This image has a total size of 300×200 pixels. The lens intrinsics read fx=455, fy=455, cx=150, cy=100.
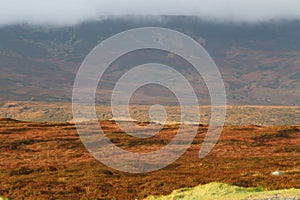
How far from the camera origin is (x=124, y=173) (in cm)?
4159

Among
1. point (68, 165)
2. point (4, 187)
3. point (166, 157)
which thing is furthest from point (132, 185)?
point (166, 157)

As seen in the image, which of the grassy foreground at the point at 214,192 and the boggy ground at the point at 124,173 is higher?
the grassy foreground at the point at 214,192

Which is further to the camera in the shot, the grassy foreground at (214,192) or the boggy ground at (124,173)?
the boggy ground at (124,173)

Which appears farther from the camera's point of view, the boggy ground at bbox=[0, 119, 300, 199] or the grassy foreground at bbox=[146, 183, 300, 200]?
the boggy ground at bbox=[0, 119, 300, 199]

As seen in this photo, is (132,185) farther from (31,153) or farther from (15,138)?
(15,138)

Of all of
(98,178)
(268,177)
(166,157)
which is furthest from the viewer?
(166,157)

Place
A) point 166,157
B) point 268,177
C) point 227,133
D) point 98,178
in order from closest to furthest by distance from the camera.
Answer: point 268,177 → point 98,178 → point 166,157 → point 227,133

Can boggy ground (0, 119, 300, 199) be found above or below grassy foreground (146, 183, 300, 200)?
below

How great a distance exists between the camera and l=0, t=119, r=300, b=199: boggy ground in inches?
1254

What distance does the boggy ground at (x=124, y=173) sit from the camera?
104ft

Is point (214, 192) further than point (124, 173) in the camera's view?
No

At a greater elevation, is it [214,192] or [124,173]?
Result: [214,192]

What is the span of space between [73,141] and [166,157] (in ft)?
53.0

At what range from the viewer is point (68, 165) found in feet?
155
